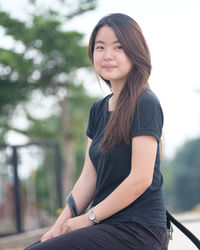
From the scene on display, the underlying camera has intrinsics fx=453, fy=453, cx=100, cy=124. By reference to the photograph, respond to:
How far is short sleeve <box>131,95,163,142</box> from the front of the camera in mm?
1848

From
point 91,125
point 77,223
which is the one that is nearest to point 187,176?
point 91,125

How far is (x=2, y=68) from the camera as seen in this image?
1506 centimetres

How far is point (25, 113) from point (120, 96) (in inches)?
646

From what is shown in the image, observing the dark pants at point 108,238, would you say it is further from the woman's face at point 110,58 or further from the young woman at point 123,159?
the woman's face at point 110,58

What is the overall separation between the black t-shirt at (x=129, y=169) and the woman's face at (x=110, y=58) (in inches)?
6.2

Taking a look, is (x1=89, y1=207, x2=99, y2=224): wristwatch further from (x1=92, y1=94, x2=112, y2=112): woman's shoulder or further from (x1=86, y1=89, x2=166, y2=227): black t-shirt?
(x1=92, y1=94, x2=112, y2=112): woman's shoulder

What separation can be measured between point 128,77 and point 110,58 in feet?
0.39

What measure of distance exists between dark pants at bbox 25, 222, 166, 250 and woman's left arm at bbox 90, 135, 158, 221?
8 centimetres

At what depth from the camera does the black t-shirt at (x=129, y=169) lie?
1.86m

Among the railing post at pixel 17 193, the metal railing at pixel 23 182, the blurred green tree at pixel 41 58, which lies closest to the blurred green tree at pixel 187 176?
the blurred green tree at pixel 41 58

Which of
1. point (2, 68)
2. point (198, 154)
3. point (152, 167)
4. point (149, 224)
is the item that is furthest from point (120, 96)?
point (198, 154)

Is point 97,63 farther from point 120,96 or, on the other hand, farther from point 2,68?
point 2,68

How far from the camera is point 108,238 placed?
1812 millimetres

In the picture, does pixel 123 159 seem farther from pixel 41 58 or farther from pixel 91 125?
pixel 41 58
